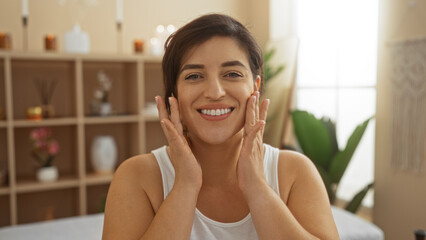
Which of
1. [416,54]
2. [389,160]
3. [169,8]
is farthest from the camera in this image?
[169,8]

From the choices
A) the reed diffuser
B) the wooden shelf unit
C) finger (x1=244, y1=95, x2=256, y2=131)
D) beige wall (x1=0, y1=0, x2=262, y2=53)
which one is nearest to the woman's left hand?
finger (x1=244, y1=95, x2=256, y2=131)

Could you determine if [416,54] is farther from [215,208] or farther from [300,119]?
[215,208]

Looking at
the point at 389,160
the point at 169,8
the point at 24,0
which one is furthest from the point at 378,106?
the point at 24,0

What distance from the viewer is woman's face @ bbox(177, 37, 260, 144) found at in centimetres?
115

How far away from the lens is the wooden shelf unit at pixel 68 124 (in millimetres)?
3002

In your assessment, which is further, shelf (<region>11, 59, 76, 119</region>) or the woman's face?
shelf (<region>11, 59, 76, 119</region>)

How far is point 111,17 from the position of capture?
11.3ft

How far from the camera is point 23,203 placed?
3.24 meters

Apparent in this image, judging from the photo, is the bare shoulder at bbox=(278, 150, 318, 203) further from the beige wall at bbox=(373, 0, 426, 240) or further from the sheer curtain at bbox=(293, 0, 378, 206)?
the sheer curtain at bbox=(293, 0, 378, 206)

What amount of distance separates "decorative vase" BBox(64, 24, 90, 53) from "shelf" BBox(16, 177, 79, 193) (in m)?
0.95

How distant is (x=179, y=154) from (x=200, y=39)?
326 mm

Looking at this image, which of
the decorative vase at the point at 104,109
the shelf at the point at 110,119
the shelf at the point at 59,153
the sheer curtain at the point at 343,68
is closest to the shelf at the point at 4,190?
the shelf at the point at 59,153

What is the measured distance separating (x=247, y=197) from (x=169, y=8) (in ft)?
9.21

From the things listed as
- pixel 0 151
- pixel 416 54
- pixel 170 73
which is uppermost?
pixel 416 54
